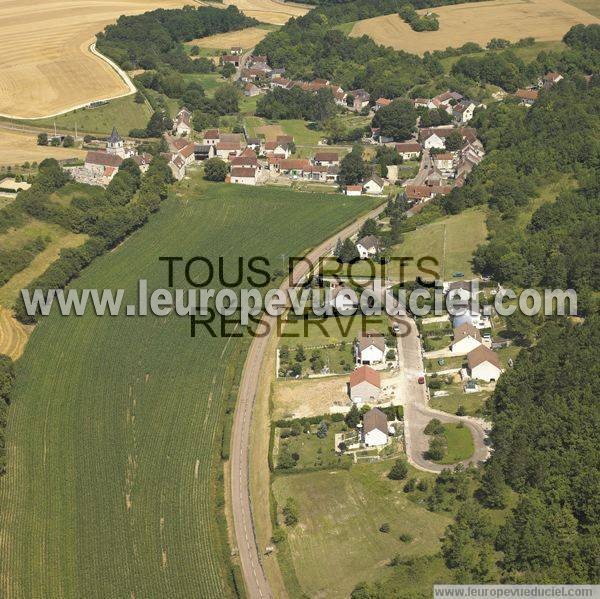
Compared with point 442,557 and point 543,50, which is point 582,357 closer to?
point 442,557

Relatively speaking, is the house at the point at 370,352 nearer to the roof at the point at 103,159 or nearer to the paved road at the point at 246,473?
the paved road at the point at 246,473

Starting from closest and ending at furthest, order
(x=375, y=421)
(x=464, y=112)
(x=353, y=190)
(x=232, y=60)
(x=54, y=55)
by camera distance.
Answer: (x=375, y=421), (x=353, y=190), (x=464, y=112), (x=54, y=55), (x=232, y=60)

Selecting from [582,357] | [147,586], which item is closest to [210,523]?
[147,586]

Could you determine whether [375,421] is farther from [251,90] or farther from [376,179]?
[251,90]

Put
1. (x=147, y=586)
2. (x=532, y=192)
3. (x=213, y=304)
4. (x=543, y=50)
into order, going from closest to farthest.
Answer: (x=147, y=586)
(x=213, y=304)
(x=532, y=192)
(x=543, y=50)

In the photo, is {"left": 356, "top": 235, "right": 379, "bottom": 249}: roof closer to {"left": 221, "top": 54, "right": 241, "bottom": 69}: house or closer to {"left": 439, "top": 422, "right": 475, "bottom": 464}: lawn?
{"left": 439, "top": 422, "right": 475, "bottom": 464}: lawn

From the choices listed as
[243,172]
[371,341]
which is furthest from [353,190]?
[371,341]

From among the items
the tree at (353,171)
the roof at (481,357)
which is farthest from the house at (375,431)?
the tree at (353,171)
